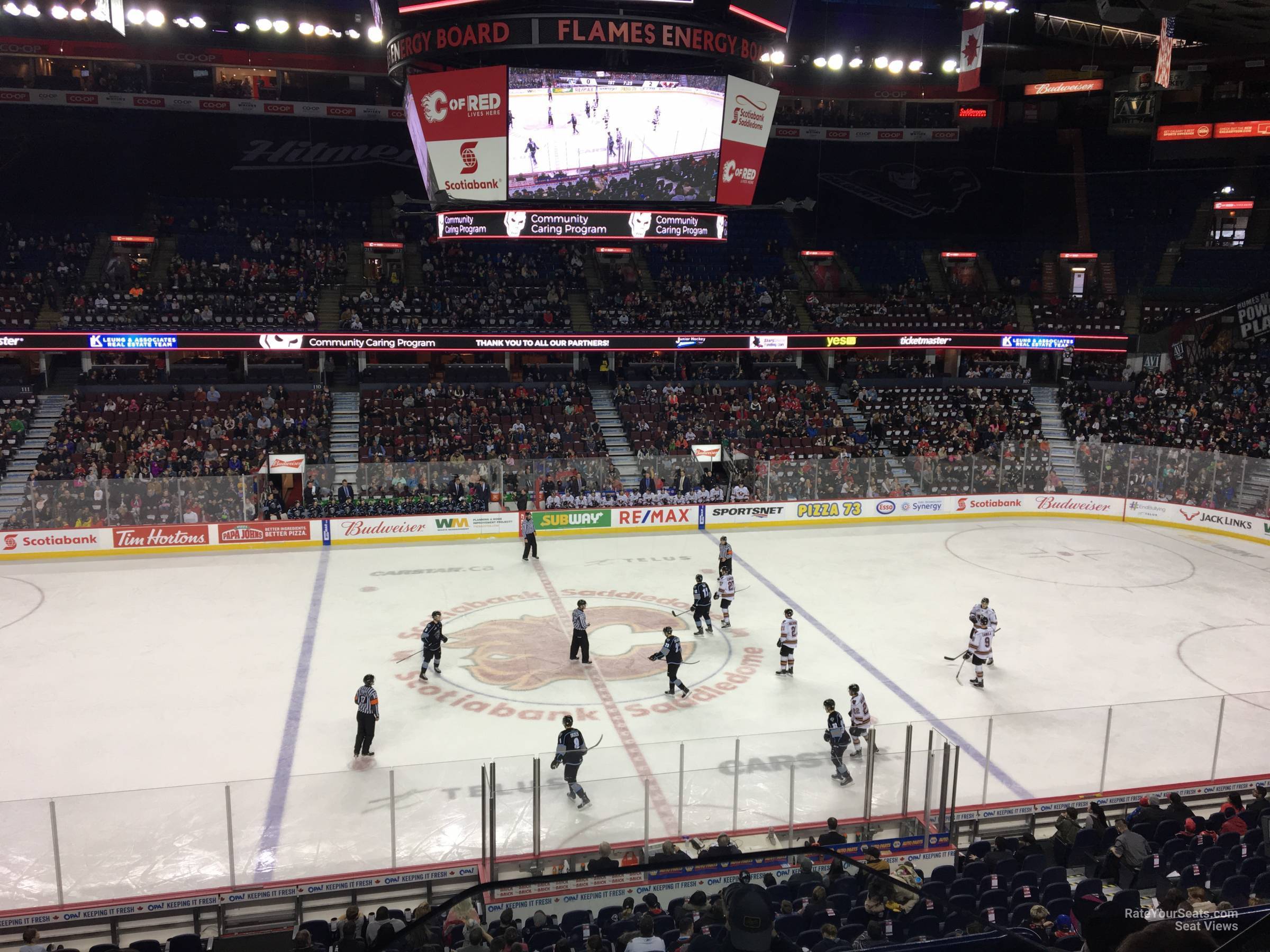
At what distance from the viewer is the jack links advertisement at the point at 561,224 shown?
2383 cm

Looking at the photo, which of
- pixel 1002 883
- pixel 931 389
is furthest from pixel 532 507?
pixel 1002 883

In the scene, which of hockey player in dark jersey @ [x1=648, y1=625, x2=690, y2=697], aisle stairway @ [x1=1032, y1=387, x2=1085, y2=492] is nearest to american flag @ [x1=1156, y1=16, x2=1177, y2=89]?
aisle stairway @ [x1=1032, y1=387, x2=1085, y2=492]

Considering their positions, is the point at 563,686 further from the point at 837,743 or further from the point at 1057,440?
the point at 1057,440

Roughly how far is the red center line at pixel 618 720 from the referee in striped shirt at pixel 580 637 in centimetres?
24

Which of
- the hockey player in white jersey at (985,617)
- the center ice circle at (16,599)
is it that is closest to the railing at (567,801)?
the hockey player in white jersey at (985,617)

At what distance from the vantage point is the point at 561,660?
17.9m

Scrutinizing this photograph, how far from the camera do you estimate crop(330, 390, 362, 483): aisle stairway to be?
→ 29.7 metres

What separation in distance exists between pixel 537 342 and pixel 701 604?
54.4 ft

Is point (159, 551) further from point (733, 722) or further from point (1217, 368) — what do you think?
point (1217, 368)

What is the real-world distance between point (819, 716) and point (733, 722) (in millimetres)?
1463

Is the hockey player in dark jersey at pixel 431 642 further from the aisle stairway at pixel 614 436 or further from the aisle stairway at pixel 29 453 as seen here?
the aisle stairway at pixel 29 453

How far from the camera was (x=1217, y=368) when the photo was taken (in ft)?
115

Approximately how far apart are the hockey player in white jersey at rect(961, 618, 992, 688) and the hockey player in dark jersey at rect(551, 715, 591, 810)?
8175 mm

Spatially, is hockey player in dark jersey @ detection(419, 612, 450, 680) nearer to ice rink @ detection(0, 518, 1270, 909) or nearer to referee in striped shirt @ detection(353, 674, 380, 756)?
ice rink @ detection(0, 518, 1270, 909)
